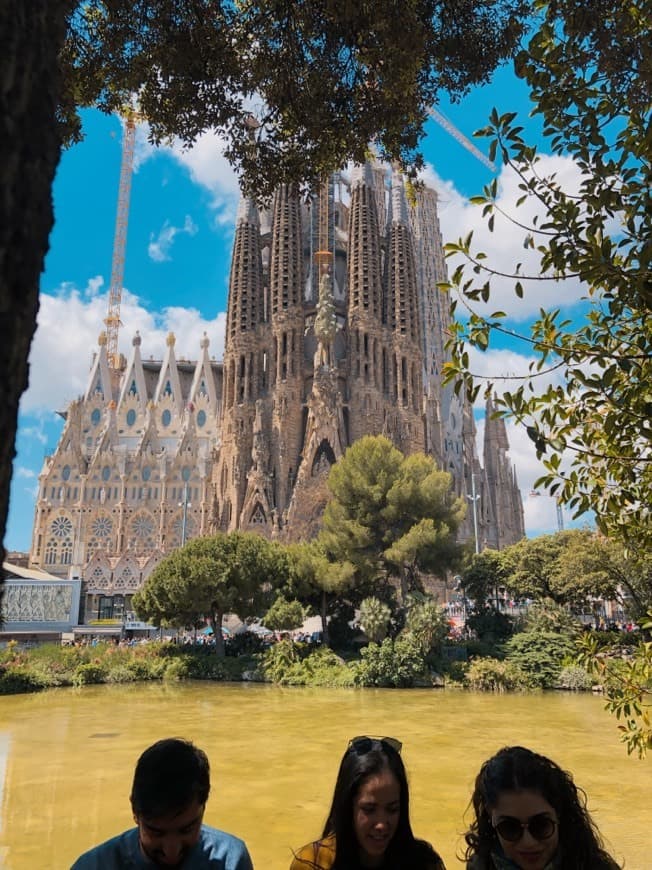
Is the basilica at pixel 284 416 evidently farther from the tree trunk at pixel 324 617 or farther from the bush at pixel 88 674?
the bush at pixel 88 674

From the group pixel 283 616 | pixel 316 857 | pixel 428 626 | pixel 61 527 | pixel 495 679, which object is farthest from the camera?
pixel 61 527

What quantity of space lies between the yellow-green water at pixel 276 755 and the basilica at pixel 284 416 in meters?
17.0

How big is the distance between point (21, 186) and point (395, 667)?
20.5 m

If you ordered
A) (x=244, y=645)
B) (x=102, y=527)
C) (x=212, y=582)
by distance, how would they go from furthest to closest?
(x=102, y=527) < (x=244, y=645) < (x=212, y=582)

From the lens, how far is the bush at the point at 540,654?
65.7ft

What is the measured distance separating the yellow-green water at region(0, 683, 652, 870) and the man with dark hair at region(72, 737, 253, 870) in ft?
15.6

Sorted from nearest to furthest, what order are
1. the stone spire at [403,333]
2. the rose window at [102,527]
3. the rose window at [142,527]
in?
the stone spire at [403,333], the rose window at [102,527], the rose window at [142,527]

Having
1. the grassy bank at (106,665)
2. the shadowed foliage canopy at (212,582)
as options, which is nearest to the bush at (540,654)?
the shadowed foliage canopy at (212,582)

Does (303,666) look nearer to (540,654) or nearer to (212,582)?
(212,582)

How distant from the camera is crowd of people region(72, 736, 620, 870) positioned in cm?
192

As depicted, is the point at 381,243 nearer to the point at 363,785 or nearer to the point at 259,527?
the point at 259,527

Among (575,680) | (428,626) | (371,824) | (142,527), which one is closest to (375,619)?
(428,626)

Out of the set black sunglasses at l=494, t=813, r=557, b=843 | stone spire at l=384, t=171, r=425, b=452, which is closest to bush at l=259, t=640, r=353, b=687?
black sunglasses at l=494, t=813, r=557, b=843

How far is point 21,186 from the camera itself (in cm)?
156
